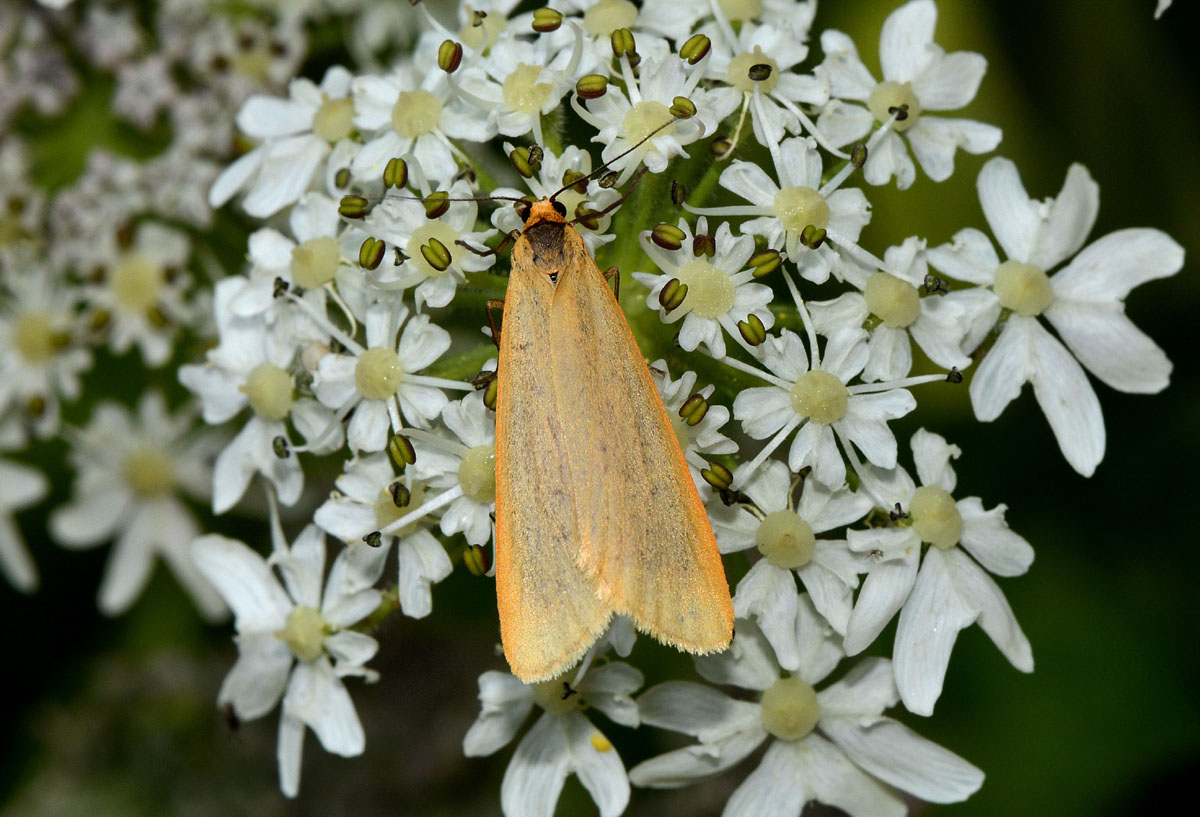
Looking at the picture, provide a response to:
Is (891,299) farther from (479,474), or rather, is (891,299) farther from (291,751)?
(291,751)

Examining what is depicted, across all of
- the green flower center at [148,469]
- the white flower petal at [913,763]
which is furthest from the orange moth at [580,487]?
the green flower center at [148,469]

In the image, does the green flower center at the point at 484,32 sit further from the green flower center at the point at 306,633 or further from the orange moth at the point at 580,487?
the green flower center at the point at 306,633

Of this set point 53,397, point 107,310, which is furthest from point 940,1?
point 53,397

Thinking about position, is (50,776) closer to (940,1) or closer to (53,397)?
(53,397)

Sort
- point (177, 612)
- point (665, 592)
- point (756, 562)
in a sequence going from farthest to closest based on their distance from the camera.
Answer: point (177, 612) → point (756, 562) → point (665, 592)

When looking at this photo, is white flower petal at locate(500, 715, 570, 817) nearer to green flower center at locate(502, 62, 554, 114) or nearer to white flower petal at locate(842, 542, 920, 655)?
white flower petal at locate(842, 542, 920, 655)

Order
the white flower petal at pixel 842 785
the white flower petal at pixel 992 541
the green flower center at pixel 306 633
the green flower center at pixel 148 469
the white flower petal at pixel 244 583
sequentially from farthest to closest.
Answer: the green flower center at pixel 148 469
the white flower petal at pixel 244 583
the green flower center at pixel 306 633
the white flower petal at pixel 842 785
the white flower petal at pixel 992 541

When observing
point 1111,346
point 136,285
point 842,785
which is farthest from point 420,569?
point 136,285
